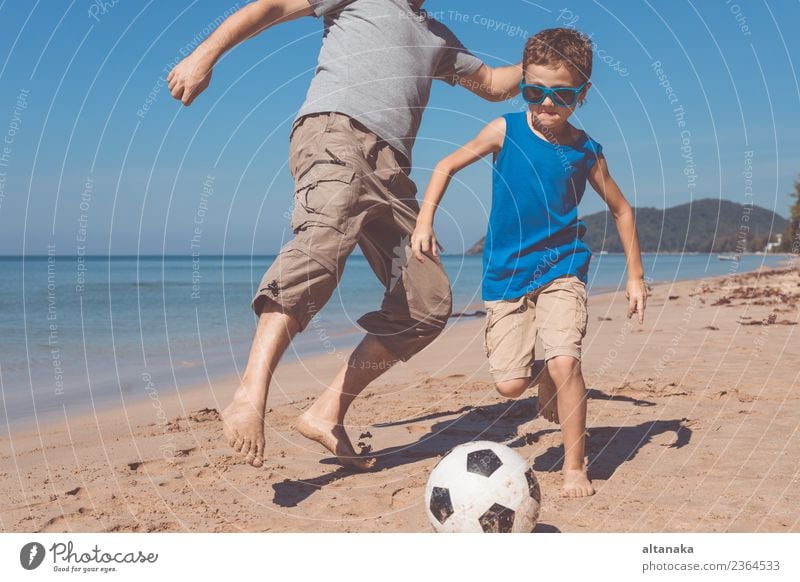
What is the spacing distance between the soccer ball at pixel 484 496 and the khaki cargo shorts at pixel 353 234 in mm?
1250

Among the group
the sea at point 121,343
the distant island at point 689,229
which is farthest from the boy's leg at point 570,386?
the distant island at point 689,229

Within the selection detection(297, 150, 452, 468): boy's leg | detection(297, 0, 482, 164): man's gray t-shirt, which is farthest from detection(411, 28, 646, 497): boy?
detection(297, 0, 482, 164): man's gray t-shirt

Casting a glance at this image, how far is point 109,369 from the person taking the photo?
9.93 m

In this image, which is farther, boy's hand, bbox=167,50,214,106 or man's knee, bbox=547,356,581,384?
man's knee, bbox=547,356,581,384

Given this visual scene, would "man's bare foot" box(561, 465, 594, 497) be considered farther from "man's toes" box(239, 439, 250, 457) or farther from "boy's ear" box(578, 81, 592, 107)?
"boy's ear" box(578, 81, 592, 107)

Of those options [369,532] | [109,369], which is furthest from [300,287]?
[109,369]

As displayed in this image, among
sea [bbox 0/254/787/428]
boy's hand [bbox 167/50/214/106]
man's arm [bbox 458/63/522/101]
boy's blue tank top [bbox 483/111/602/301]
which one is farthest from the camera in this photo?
sea [bbox 0/254/787/428]

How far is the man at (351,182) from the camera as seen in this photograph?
432 cm

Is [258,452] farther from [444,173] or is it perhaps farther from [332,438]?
[444,173]

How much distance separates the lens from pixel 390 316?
512 centimetres

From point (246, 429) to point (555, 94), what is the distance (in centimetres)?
252

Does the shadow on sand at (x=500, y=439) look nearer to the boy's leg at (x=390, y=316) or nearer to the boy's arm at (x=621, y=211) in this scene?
the boy's leg at (x=390, y=316)

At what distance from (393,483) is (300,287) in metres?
1.32

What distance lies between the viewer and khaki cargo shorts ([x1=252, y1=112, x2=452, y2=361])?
14.2ft
